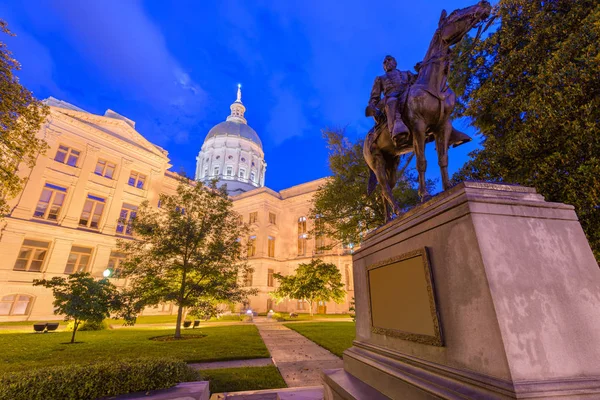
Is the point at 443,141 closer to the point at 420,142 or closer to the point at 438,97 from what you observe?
the point at 420,142

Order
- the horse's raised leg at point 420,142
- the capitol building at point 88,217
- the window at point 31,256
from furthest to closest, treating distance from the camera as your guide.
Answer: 1. the window at point 31,256
2. the capitol building at point 88,217
3. the horse's raised leg at point 420,142

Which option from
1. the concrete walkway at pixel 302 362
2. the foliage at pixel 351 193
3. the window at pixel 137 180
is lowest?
the concrete walkway at pixel 302 362

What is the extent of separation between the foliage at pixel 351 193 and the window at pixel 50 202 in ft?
84.5

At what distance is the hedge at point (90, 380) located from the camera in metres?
Answer: 3.41

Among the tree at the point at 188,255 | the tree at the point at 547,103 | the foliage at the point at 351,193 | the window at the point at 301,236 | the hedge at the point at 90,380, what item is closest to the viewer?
the hedge at the point at 90,380

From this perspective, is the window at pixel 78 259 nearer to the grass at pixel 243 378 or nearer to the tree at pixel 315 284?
the tree at pixel 315 284

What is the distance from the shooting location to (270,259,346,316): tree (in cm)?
2612

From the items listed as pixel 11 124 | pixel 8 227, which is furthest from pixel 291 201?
pixel 11 124

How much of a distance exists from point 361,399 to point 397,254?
160 centimetres

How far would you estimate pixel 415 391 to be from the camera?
7.76 ft

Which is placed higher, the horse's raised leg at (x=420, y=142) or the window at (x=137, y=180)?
the window at (x=137, y=180)

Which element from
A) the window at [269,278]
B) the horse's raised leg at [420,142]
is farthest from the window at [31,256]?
the horse's raised leg at [420,142]

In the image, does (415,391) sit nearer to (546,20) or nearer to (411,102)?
(411,102)

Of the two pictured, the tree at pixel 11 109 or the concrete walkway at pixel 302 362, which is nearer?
the concrete walkway at pixel 302 362
